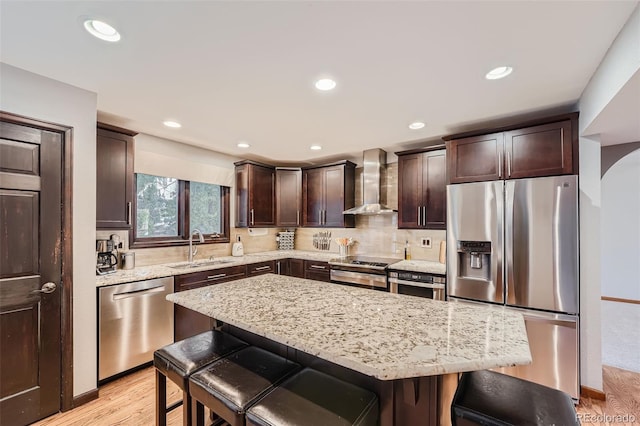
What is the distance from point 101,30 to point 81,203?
53.7 inches

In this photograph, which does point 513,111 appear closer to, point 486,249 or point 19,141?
point 486,249

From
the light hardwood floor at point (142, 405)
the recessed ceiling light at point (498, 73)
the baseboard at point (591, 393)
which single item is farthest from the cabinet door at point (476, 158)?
the light hardwood floor at point (142, 405)

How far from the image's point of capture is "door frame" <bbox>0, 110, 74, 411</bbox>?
6.62 ft

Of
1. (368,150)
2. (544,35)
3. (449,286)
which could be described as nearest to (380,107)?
(544,35)

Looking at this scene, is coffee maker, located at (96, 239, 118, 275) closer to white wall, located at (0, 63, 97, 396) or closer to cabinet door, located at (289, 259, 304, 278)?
white wall, located at (0, 63, 97, 396)

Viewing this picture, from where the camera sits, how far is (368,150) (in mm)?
3855

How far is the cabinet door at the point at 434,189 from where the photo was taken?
3.12 m

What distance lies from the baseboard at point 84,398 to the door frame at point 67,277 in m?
0.02

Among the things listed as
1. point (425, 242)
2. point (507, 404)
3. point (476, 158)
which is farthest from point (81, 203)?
point (425, 242)

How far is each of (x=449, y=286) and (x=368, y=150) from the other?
2133mm

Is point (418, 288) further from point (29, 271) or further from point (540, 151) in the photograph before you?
point (29, 271)

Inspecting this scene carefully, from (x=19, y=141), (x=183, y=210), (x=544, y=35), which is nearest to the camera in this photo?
(x=544, y=35)

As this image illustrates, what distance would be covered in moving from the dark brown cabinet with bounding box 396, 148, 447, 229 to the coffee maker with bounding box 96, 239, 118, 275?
129 inches

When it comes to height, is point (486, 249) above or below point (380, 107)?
below
